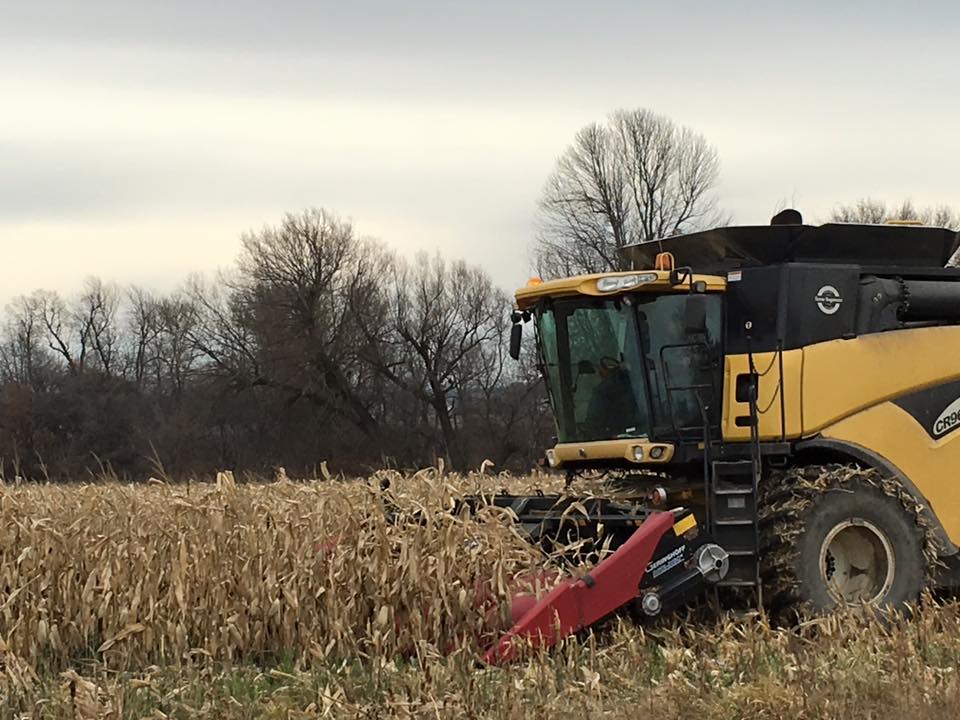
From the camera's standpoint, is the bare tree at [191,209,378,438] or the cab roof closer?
the cab roof

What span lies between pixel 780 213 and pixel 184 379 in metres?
38.7

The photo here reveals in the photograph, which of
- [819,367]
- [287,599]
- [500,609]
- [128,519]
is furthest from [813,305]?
[128,519]

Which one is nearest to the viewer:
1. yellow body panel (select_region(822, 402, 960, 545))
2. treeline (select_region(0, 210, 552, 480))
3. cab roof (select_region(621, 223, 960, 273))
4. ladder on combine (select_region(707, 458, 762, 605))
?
ladder on combine (select_region(707, 458, 762, 605))

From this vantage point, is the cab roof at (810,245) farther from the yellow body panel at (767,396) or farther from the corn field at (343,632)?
the corn field at (343,632)

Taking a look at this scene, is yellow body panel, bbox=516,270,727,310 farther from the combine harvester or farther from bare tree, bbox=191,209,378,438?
bare tree, bbox=191,209,378,438

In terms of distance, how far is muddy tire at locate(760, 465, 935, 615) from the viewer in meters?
7.13

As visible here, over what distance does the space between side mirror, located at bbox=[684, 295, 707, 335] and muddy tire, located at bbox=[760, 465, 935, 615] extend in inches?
44.8

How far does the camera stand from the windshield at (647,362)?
25.4 ft

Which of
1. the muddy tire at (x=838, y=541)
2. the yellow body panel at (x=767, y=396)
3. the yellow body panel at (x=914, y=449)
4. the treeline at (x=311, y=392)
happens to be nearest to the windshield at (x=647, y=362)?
the yellow body panel at (x=767, y=396)

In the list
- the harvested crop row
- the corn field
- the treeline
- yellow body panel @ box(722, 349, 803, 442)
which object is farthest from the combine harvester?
the treeline

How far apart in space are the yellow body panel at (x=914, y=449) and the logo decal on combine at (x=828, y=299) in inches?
29.5

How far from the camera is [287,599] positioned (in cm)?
602

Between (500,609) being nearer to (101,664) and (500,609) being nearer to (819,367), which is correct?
(101,664)

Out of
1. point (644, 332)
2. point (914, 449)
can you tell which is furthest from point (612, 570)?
point (914, 449)
